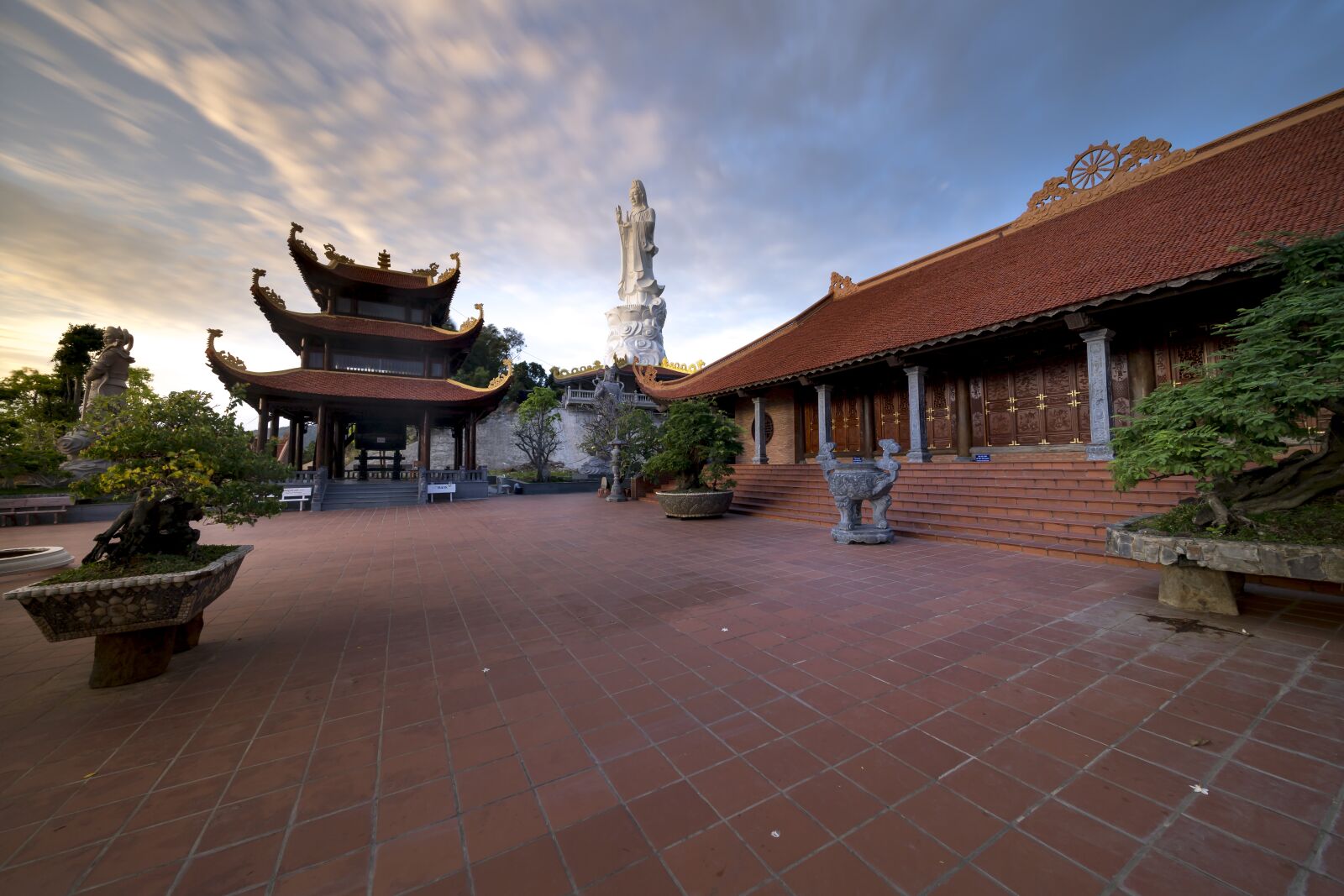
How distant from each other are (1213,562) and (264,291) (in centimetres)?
2191

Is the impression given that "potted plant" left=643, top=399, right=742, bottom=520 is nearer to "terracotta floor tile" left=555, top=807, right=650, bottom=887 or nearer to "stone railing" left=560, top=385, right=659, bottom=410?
"terracotta floor tile" left=555, top=807, right=650, bottom=887

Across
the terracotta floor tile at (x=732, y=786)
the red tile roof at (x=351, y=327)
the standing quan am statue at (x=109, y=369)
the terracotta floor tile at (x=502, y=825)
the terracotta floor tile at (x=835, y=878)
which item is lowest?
the terracotta floor tile at (x=502, y=825)

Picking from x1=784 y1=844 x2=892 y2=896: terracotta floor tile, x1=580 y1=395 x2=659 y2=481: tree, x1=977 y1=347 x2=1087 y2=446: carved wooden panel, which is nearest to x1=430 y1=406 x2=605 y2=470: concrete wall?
x1=580 y1=395 x2=659 y2=481: tree

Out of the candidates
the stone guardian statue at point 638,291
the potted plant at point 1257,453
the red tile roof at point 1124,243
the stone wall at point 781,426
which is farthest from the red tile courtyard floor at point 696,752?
the stone guardian statue at point 638,291

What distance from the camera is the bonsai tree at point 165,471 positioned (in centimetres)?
314

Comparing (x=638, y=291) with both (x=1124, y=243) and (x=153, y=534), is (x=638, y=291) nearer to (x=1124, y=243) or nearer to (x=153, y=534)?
(x=1124, y=243)

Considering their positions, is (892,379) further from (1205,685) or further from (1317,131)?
(1205,685)

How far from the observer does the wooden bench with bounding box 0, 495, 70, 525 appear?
36.8ft

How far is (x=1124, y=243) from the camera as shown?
814 centimetres

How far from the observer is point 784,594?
4465 mm

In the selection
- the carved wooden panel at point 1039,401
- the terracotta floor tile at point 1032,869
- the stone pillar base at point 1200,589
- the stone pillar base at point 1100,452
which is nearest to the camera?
the terracotta floor tile at point 1032,869

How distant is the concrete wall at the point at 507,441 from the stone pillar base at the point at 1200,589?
82.9 ft

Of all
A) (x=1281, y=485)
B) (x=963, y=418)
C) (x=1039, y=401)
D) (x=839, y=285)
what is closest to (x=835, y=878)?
(x=1281, y=485)

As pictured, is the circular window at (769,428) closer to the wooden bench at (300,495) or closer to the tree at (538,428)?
the tree at (538,428)
